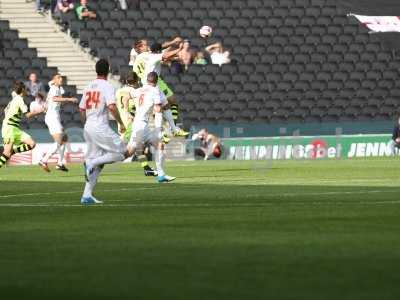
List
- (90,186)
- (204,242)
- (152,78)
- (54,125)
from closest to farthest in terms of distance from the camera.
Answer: (204,242)
(90,186)
(152,78)
(54,125)

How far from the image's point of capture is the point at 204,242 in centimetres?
1317

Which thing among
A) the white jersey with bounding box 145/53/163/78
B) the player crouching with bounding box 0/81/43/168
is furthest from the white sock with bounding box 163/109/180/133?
the player crouching with bounding box 0/81/43/168

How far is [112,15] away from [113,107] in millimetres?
28290

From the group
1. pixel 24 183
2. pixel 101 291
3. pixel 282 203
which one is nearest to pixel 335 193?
pixel 282 203

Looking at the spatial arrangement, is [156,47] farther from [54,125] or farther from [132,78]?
[54,125]

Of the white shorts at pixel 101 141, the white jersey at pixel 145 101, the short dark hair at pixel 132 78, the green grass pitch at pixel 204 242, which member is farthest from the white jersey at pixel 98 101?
the short dark hair at pixel 132 78

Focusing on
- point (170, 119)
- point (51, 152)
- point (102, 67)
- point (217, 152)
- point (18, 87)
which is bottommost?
point (217, 152)

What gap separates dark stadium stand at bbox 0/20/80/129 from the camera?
143 feet

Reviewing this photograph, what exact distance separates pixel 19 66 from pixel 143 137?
18.4 meters

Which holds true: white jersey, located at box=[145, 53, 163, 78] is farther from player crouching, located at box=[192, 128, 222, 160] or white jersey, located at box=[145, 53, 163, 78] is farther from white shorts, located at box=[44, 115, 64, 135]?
player crouching, located at box=[192, 128, 222, 160]

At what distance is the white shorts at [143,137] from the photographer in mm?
26984

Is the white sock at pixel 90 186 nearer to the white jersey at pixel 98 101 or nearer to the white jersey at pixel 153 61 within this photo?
the white jersey at pixel 98 101

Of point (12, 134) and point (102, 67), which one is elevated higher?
point (102, 67)

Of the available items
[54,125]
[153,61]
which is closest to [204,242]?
[153,61]
